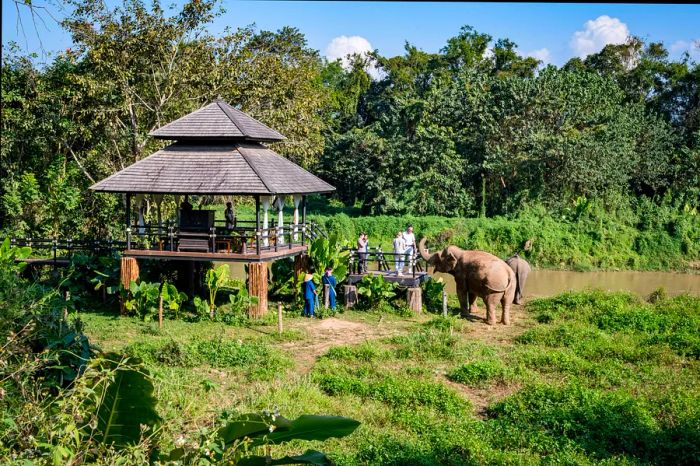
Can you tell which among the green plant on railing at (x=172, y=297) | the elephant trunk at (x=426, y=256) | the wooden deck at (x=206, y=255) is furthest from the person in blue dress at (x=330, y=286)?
the green plant on railing at (x=172, y=297)

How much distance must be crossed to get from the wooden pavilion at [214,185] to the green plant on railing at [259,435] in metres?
11.8

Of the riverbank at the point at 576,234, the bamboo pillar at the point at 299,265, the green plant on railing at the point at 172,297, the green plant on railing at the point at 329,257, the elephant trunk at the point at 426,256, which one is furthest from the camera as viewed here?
the riverbank at the point at 576,234

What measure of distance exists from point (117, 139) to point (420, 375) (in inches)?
632

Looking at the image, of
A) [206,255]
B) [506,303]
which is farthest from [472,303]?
[206,255]

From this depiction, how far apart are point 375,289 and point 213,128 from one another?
5.48 meters

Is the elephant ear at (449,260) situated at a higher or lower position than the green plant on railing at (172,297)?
higher

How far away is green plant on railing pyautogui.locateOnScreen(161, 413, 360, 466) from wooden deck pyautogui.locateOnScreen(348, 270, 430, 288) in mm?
13452

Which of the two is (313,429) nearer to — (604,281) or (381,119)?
(604,281)

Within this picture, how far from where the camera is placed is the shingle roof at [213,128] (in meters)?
17.4

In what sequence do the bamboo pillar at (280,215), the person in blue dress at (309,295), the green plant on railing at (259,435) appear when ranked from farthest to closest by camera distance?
the bamboo pillar at (280,215), the person in blue dress at (309,295), the green plant on railing at (259,435)

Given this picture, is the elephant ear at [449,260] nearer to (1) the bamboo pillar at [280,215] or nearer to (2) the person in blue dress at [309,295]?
(2) the person in blue dress at [309,295]

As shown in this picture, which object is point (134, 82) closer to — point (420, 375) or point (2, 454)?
point (420, 375)

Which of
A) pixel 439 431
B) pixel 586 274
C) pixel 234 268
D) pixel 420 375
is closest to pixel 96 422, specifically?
pixel 439 431

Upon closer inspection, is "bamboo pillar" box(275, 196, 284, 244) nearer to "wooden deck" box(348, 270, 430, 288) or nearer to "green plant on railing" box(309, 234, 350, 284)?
"green plant on railing" box(309, 234, 350, 284)
